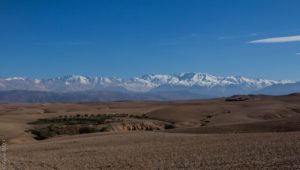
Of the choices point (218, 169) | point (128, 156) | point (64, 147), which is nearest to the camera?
point (218, 169)

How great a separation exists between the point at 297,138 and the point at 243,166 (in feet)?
33.4

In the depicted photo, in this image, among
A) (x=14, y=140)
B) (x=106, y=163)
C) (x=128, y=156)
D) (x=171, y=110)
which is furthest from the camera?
(x=171, y=110)

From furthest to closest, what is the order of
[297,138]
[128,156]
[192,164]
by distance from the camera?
[297,138], [128,156], [192,164]

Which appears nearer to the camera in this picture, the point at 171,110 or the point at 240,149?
the point at 240,149

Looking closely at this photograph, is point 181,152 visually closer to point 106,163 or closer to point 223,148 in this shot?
point 223,148

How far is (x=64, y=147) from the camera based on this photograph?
3569cm

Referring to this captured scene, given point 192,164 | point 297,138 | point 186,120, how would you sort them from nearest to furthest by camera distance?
1. point 192,164
2. point 297,138
3. point 186,120

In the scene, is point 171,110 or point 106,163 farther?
point 171,110

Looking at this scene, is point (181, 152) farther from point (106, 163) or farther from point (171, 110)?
point (171, 110)

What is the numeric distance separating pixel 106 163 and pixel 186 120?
137 ft

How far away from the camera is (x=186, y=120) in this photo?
222ft

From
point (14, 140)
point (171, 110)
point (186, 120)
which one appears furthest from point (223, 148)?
point (171, 110)

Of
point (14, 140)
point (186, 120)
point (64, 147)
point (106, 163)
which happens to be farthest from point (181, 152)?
point (186, 120)

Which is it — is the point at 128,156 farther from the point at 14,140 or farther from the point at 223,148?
the point at 14,140
